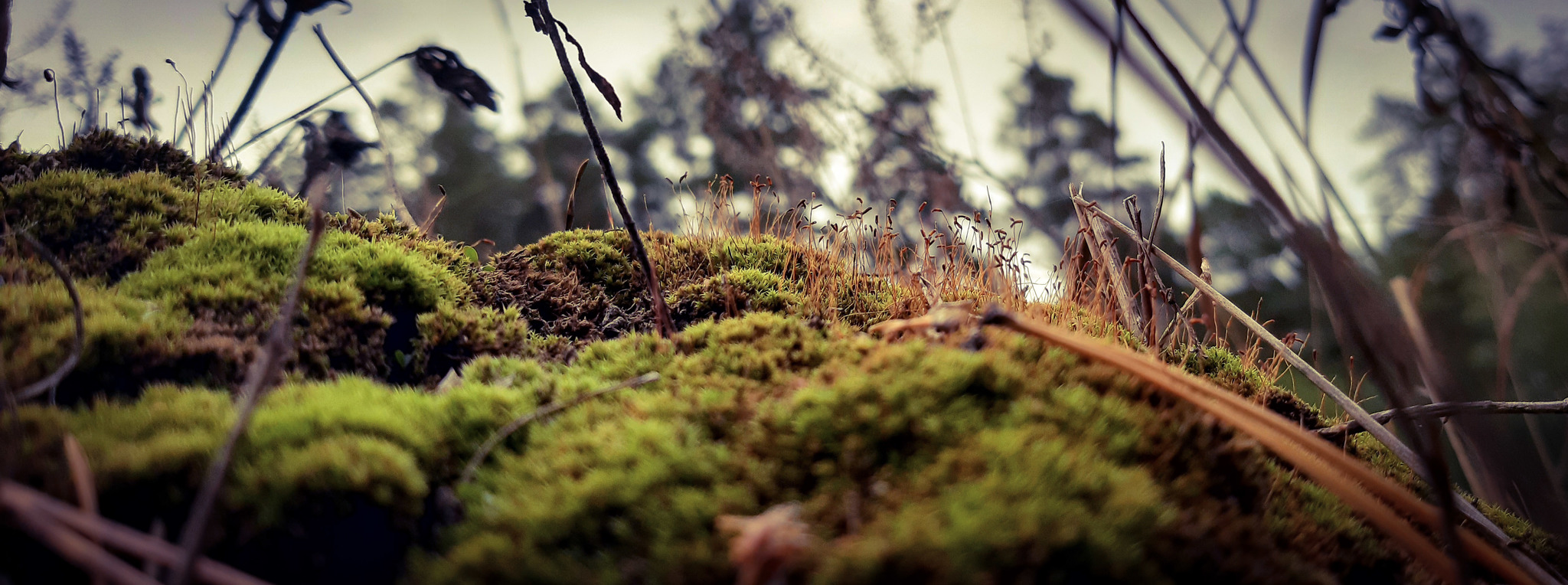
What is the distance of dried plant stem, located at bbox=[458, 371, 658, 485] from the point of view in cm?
148

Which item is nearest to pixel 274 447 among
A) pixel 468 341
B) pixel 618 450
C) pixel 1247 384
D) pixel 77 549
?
pixel 77 549

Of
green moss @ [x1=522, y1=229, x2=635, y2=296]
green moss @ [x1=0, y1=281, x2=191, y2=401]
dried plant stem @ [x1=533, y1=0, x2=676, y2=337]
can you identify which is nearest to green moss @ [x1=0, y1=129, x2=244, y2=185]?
green moss @ [x1=0, y1=281, x2=191, y2=401]

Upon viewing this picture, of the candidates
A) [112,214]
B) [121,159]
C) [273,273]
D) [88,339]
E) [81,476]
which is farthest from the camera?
[121,159]

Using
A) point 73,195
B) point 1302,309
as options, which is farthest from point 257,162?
point 1302,309

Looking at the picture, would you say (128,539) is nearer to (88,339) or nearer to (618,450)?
(618,450)

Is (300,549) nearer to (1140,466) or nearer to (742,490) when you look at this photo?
(742,490)

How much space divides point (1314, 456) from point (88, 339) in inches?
124

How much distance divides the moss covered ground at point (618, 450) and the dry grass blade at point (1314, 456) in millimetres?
86

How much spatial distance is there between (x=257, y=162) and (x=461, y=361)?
97.3 inches

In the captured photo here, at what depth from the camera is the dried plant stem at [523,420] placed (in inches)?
58.4

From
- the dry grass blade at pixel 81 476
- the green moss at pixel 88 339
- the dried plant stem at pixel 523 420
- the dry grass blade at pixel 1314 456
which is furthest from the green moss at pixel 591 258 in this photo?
the dry grass blade at pixel 1314 456

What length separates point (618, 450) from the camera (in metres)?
1.40

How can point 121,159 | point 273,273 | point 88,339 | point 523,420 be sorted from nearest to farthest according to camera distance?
point 523,420 → point 88,339 → point 273,273 → point 121,159

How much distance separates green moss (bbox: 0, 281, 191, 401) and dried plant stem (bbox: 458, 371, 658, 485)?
0.99 m
